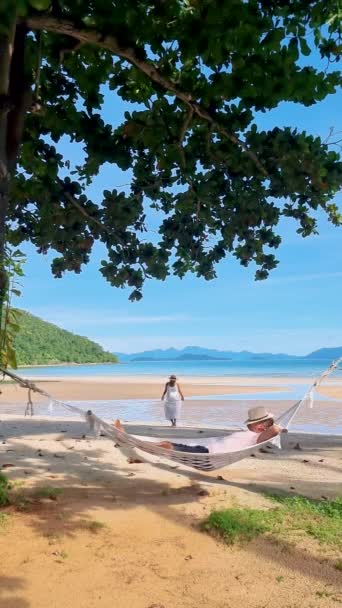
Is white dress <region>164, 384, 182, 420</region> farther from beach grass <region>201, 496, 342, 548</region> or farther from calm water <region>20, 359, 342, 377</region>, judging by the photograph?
calm water <region>20, 359, 342, 377</region>

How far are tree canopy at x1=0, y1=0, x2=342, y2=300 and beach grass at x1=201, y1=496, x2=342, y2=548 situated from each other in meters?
3.51

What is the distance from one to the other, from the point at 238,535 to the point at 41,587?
163 cm

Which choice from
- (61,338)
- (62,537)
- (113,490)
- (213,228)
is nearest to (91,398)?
(213,228)

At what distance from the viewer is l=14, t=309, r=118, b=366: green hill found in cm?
9269

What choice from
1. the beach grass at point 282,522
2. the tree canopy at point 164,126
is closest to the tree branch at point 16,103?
the tree canopy at point 164,126

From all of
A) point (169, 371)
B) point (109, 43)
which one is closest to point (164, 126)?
point (109, 43)

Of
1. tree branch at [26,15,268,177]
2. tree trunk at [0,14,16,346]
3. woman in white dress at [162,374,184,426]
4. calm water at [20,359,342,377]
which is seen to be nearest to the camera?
tree trunk at [0,14,16,346]

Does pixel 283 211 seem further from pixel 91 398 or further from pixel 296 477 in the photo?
pixel 91 398

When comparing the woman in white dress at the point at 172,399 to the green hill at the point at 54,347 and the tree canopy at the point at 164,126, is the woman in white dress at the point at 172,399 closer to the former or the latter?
the tree canopy at the point at 164,126

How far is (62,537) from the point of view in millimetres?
4113

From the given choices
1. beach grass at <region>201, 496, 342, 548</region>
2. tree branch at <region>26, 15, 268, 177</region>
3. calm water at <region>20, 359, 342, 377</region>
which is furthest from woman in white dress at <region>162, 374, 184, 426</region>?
calm water at <region>20, 359, 342, 377</region>

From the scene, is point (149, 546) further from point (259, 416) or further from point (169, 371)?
point (169, 371)

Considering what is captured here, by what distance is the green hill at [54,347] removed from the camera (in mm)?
92688

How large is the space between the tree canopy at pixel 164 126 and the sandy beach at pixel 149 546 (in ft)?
9.63
